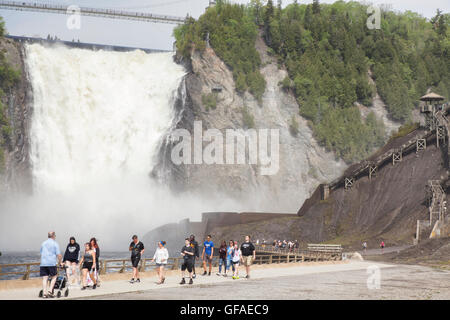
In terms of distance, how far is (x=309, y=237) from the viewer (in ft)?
252

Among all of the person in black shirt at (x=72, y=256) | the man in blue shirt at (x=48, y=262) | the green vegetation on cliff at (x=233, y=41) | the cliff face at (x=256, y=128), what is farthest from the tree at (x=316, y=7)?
the man in blue shirt at (x=48, y=262)

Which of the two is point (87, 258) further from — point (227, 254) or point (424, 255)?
point (424, 255)

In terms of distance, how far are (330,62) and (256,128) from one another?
23.0 metres

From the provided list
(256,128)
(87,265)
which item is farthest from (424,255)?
(256,128)

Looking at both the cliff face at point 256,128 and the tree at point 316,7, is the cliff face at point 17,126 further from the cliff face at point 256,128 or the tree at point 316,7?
the tree at point 316,7

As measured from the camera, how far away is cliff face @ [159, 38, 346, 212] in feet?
341

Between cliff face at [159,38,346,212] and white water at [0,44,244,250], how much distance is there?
3.18 metres

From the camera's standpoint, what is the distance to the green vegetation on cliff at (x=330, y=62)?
370 ft

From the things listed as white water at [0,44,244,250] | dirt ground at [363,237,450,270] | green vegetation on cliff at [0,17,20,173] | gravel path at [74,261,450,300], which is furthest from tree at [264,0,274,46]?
gravel path at [74,261,450,300]

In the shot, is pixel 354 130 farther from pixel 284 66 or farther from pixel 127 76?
pixel 127 76

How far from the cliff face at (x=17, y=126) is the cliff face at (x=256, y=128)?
23.6 metres

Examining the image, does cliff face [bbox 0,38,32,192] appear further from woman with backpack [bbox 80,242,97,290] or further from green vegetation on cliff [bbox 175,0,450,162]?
woman with backpack [bbox 80,242,97,290]

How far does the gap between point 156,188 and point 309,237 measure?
29943 millimetres
